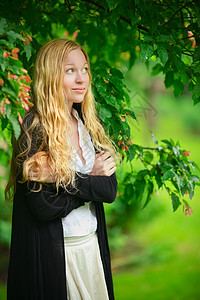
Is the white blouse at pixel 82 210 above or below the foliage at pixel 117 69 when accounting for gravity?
below

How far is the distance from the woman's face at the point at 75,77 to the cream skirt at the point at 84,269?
0.77 m

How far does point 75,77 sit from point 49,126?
11.7 inches

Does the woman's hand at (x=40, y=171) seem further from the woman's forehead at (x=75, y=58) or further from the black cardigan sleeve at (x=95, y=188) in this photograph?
the woman's forehead at (x=75, y=58)

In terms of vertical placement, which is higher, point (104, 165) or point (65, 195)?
point (104, 165)

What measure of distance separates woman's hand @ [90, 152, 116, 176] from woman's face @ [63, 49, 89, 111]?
334 mm

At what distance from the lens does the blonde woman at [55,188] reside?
194cm

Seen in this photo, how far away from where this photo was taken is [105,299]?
7.25ft

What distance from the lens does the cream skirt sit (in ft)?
6.86

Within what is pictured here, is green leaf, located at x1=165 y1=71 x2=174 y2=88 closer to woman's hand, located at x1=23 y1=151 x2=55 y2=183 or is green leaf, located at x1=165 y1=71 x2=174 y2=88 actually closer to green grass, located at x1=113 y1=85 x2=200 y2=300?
green grass, located at x1=113 y1=85 x2=200 y2=300

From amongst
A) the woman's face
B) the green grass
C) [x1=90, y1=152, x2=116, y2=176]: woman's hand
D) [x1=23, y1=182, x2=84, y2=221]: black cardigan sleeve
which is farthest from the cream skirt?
the green grass

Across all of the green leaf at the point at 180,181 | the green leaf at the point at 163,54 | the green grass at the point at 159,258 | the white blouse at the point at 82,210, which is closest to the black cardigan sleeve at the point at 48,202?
the white blouse at the point at 82,210

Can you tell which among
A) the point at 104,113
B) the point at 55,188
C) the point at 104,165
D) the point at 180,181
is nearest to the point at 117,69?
the point at 104,113

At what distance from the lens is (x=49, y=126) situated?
201 centimetres

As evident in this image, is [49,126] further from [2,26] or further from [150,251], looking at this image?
[150,251]
